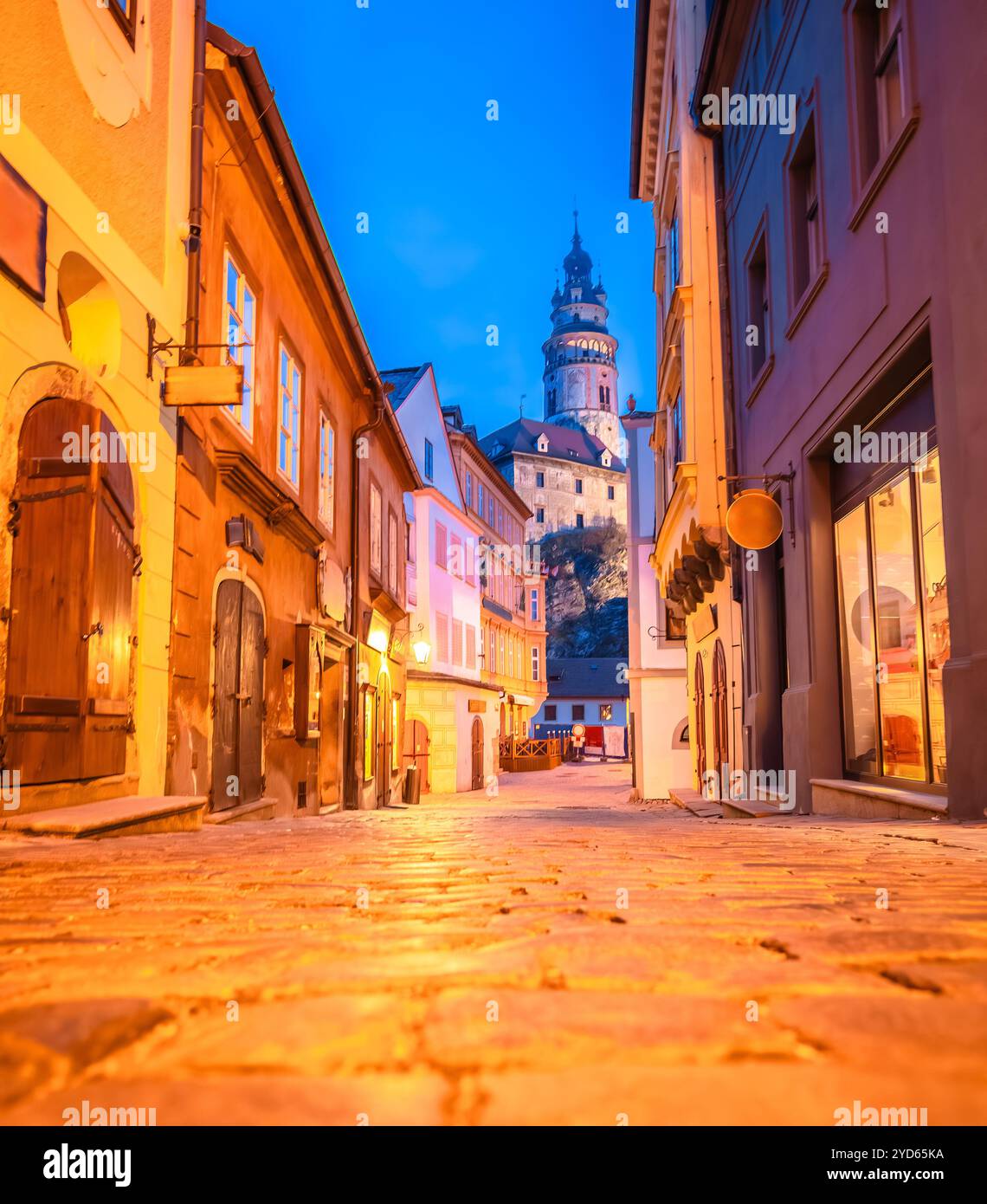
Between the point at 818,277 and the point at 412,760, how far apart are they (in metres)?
19.7

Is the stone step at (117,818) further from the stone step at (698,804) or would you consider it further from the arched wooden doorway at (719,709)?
the arched wooden doorway at (719,709)

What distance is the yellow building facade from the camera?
493 centimetres

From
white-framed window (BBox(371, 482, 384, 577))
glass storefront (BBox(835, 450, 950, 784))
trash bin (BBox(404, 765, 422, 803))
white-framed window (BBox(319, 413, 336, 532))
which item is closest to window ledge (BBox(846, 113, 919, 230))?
glass storefront (BBox(835, 450, 950, 784))

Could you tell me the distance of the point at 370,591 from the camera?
16078mm

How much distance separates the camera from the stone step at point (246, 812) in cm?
761

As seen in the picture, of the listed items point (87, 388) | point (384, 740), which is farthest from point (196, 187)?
point (384, 740)

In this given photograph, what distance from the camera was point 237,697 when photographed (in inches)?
338

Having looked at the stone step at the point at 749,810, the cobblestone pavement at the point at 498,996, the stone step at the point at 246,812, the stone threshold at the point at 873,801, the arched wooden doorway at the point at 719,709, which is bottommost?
the stone step at the point at 749,810

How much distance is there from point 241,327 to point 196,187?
1.74 m

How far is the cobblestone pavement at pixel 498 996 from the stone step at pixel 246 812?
437 cm

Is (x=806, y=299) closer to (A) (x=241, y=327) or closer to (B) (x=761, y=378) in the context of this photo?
(B) (x=761, y=378)

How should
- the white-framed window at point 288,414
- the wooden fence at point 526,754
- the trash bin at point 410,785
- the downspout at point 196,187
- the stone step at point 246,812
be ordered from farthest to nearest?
the wooden fence at point 526,754 < the trash bin at point 410,785 < the white-framed window at point 288,414 < the stone step at point 246,812 < the downspout at point 196,187

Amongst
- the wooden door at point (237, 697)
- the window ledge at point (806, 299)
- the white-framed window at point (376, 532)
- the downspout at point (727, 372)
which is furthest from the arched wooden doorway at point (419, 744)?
the window ledge at point (806, 299)

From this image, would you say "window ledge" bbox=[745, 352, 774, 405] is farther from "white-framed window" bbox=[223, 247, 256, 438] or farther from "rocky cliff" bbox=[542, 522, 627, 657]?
"rocky cliff" bbox=[542, 522, 627, 657]
